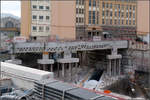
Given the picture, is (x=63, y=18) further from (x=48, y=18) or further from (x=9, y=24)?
(x=9, y=24)

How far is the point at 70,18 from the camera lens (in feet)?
116

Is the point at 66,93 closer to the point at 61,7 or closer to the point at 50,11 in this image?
the point at 61,7

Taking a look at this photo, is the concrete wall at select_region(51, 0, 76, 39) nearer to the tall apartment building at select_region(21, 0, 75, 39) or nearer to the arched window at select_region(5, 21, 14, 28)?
the tall apartment building at select_region(21, 0, 75, 39)

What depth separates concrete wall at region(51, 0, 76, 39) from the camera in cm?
3478

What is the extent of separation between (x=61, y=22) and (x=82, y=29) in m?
5.41

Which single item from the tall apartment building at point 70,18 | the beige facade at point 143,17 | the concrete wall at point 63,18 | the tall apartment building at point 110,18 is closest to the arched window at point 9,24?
the tall apartment building at point 70,18

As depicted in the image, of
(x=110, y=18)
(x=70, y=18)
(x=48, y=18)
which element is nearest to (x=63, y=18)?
(x=70, y=18)

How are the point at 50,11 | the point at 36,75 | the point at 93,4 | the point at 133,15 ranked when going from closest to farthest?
1. the point at 36,75
2. the point at 50,11
3. the point at 93,4
4. the point at 133,15

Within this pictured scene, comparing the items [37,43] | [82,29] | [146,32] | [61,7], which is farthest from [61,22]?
[146,32]

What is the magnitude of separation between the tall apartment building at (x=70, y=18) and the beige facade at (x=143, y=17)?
21.7ft

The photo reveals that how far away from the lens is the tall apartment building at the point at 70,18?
35.2 m

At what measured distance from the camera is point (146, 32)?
49.1 meters

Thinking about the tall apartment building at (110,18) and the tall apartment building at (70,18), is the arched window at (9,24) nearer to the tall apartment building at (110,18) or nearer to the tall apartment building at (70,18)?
the tall apartment building at (70,18)

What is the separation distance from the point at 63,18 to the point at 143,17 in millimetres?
23247
